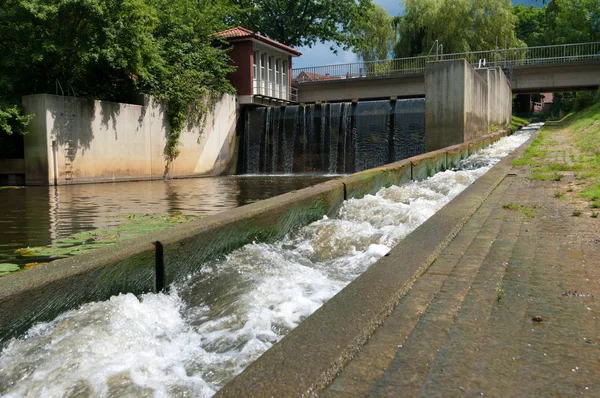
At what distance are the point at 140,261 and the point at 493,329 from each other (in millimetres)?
2447

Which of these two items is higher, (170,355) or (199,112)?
(199,112)

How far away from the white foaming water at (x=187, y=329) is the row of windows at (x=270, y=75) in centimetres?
2103

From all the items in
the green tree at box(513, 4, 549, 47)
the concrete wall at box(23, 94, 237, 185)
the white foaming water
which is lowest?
the white foaming water

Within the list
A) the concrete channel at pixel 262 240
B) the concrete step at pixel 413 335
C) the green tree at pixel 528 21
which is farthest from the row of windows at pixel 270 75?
the green tree at pixel 528 21

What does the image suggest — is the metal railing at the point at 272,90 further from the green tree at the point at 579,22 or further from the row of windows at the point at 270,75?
the green tree at the point at 579,22

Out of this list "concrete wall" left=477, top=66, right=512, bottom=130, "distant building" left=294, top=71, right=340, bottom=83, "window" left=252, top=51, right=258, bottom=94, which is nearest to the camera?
"concrete wall" left=477, top=66, right=512, bottom=130

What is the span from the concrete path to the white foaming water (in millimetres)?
828

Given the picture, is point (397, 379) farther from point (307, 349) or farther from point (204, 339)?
point (204, 339)

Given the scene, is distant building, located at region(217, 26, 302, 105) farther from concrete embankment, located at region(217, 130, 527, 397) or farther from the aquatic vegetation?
concrete embankment, located at region(217, 130, 527, 397)

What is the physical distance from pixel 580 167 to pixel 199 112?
15.7 meters

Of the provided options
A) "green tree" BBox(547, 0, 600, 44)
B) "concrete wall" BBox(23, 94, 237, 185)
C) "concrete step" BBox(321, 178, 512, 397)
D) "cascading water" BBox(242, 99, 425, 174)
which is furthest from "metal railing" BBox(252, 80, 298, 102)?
"green tree" BBox(547, 0, 600, 44)

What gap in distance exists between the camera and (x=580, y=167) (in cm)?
940

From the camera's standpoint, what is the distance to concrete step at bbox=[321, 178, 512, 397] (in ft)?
6.05

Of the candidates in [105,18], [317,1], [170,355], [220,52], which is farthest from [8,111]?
[317,1]
